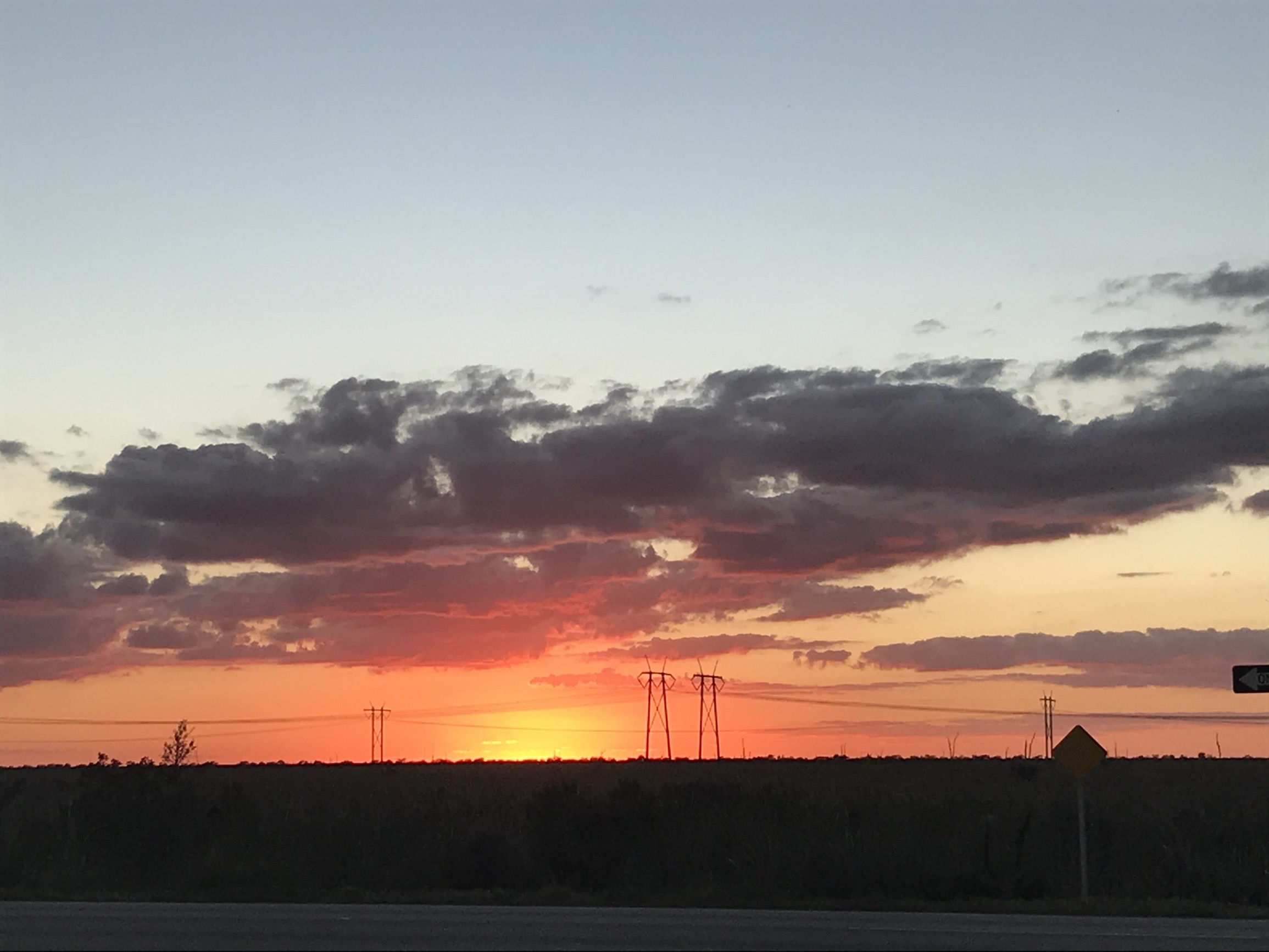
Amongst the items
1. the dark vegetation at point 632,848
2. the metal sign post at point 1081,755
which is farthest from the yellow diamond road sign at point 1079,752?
the dark vegetation at point 632,848

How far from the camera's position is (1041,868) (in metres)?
30.8

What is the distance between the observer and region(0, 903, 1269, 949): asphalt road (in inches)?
741

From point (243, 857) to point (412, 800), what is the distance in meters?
19.6

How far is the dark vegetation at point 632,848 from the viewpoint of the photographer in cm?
2970

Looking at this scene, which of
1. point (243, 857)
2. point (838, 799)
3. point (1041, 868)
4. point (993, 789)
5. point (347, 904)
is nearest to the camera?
point (347, 904)

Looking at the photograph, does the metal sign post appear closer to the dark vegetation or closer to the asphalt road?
the dark vegetation

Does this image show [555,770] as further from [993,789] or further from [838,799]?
[838,799]

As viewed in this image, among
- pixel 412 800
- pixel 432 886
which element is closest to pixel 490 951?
pixel 432 886


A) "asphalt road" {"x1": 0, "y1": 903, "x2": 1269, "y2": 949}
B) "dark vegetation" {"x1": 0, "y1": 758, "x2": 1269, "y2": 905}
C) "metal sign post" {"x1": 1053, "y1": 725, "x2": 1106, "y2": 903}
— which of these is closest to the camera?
"asphalt road" {"x1": 0, "y1": 903, "x2": 1269, "y2": 949}

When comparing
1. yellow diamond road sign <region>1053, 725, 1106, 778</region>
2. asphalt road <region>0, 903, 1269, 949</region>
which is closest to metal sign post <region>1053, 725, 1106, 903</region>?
yellow diamond road sign <region>1053, 725, 1106, 778</region>

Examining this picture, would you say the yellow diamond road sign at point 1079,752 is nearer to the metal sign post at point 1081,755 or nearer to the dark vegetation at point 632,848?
the metal sign post at point 1081,755

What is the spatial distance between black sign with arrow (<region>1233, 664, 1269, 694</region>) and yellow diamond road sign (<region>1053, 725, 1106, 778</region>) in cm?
287

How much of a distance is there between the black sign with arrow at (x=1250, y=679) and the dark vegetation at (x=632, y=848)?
14.8 feet

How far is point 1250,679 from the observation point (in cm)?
2761
